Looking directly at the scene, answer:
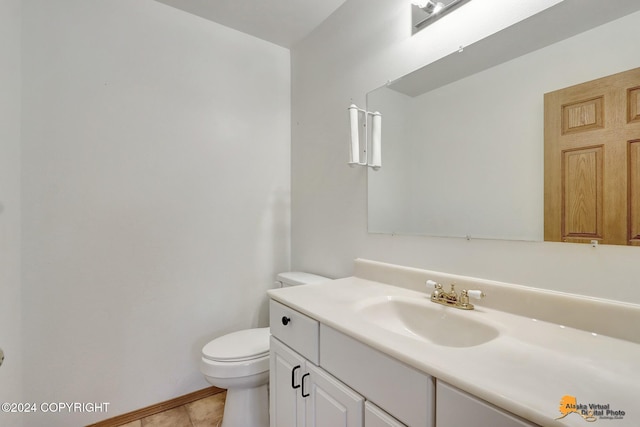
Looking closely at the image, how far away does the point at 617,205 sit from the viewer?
0.78m

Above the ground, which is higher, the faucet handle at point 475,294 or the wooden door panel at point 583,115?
the wooden door panel at point 583,115

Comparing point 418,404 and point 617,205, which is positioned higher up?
point 617,205

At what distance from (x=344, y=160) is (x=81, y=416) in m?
2.00

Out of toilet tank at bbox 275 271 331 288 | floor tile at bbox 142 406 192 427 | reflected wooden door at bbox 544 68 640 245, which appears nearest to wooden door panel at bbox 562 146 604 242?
reflected wooden door at bbox 544 68 640 245

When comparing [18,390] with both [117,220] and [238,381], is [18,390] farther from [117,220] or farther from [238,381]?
[238,381]

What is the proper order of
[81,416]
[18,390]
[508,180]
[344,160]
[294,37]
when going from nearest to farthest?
[508,180]
[18,390]
[81,416]
[344,160]
[294,37]

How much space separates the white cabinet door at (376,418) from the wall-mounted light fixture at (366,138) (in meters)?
1.03

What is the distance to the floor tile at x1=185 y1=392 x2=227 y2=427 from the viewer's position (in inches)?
62.9

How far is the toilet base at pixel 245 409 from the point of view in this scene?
4.74ft

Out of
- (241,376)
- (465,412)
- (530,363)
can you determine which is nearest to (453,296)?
(530,363)

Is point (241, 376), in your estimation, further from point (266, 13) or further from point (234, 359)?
point (266, 13)

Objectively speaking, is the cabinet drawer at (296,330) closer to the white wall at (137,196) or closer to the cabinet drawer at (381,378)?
the cabinet drawer at (381,378)

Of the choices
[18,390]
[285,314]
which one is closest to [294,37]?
[285,314]

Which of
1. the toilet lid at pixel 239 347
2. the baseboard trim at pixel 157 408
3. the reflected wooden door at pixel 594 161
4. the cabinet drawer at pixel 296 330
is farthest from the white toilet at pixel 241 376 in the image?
the reflected wooden door at pixel 594 161
